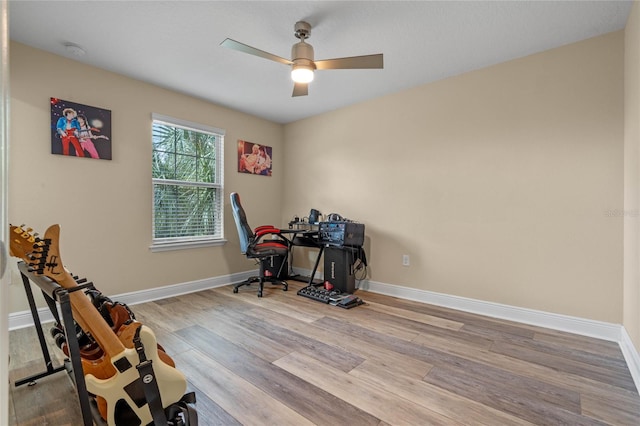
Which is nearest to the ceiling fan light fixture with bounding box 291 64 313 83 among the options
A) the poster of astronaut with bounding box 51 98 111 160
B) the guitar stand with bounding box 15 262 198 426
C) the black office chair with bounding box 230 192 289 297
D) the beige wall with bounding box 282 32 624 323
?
the beige wall with bounding box 282 32 624 323

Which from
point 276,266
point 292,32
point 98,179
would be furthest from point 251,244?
point 292,32

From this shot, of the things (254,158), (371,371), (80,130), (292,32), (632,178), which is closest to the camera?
(371,371)

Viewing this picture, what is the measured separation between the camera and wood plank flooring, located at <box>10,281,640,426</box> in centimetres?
150

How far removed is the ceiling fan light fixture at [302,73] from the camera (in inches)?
87.4

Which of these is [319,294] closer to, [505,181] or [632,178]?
[505,181]

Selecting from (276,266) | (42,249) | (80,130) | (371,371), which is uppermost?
(80,130)

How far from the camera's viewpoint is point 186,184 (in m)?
3.67

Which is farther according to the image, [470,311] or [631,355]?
[470,311]

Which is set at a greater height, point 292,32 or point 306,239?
point 292,32

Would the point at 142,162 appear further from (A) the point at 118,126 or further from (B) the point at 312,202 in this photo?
(B) the point at 312,202

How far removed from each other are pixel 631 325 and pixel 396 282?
1.97 meters

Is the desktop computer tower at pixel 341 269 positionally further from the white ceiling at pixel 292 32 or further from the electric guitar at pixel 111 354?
the electric guitar at pixel 111 354

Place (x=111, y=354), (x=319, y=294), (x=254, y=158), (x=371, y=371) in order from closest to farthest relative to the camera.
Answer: (x=111, y=354) → (x=371, y=371) → (x=319, y=294) → (x=254, y=158)

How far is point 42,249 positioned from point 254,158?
3.38 m
